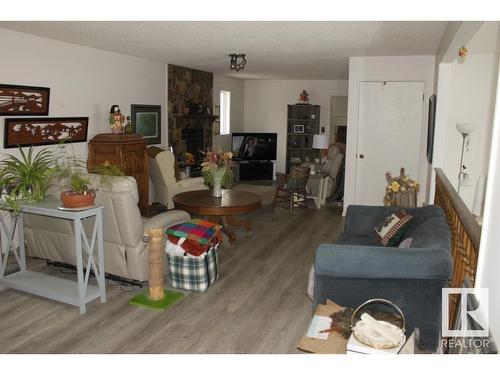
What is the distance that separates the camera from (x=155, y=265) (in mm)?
3717

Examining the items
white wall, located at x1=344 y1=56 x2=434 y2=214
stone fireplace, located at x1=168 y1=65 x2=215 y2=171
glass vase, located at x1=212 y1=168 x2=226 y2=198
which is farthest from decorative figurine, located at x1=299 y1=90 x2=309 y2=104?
glass vase, located at x1=212 y1=168 x2=226 y2=198

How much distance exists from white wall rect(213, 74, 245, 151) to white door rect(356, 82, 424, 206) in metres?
3.94

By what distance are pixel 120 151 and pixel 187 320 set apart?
10.4 feet

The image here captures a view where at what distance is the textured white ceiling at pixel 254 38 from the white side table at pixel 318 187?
190cm

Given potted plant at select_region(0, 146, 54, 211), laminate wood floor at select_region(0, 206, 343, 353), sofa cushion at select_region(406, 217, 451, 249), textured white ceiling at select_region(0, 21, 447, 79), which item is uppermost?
textured white ceiling at select_region(0, 21, 447, 79)

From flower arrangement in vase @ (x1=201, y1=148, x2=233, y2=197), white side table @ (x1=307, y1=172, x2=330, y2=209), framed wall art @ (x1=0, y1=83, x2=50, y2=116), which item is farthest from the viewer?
white side table @ (x1=307, y1=172, x2=330, y2=209)

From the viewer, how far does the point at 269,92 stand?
36.3 feet

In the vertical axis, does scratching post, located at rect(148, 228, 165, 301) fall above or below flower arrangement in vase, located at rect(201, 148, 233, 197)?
below

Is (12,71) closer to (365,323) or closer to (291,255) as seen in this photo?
(291,255)

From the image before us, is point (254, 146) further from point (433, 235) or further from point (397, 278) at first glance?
point (397, 278)

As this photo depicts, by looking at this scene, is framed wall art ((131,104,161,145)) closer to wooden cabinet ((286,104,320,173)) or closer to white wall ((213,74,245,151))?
white wall ((213,74,245,151))

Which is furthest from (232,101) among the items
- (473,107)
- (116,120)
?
(473,107)

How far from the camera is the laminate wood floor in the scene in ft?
10.1
